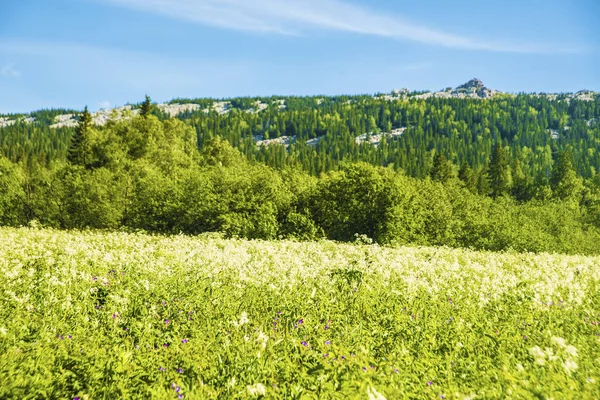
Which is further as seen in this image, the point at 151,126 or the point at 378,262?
the point at 151,126

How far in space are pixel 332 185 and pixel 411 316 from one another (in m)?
28.8

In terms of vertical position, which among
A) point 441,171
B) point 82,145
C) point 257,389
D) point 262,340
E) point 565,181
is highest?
point 257,389

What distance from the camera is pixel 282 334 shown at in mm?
6840

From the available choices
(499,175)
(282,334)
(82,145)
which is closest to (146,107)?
(82,145)

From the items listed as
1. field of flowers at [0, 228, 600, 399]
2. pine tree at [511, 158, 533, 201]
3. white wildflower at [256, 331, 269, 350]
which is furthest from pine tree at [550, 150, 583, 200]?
white wildflower at [256, 331, 269, 350]

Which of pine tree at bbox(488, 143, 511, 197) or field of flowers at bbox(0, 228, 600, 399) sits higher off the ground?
field of flowers at bbox(0, 228, 600, 399)

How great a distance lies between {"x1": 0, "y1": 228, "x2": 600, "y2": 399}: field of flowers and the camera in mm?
4625

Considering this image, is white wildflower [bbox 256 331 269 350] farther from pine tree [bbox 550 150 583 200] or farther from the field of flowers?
pine tree [bbox 550 150 583 200]

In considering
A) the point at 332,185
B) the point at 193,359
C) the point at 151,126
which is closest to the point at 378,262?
the point at 193,359

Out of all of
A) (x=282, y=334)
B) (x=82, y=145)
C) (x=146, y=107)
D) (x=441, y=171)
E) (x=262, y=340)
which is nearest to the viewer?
(x=262, y=340)

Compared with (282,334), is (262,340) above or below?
above

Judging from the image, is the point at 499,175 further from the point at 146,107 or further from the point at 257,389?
the point at 257,389

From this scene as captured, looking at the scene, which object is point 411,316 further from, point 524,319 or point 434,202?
point 434,202

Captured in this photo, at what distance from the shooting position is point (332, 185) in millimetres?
36156
